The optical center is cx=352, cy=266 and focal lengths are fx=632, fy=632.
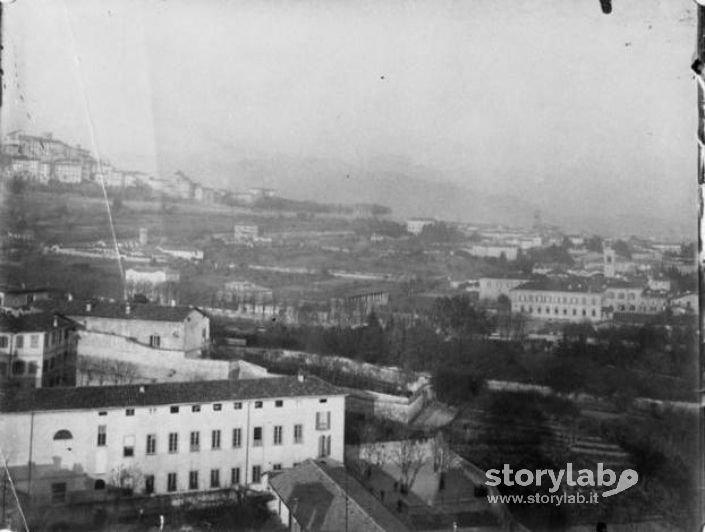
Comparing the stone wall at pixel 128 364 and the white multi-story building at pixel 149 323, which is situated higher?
the white multi-story building at pixel 149 323

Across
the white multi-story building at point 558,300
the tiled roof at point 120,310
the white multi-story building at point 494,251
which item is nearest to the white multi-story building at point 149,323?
the tiled roof at point 120,310

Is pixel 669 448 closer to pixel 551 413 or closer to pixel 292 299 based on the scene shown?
pixel 551 413

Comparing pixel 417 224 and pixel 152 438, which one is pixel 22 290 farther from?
pixel 417 224

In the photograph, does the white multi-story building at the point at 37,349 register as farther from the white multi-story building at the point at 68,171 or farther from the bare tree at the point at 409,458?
the bare tree at the point at 409,458

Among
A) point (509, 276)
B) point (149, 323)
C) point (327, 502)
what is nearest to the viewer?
point (327, 502)

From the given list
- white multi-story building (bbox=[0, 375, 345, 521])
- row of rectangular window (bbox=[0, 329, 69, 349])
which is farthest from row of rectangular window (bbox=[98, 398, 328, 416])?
row of rectangular window (bbox=[0, 329, 69, 349])

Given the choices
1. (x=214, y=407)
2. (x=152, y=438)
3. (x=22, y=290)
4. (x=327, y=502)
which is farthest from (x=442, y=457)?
(x=22, y=290)

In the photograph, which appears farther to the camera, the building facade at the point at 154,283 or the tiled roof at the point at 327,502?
the building facade at the point at 154,283
